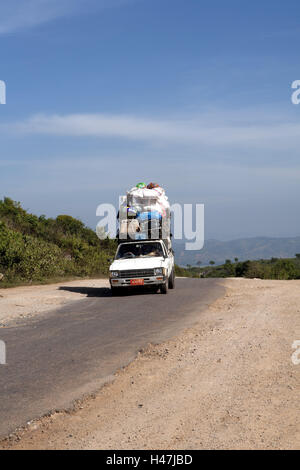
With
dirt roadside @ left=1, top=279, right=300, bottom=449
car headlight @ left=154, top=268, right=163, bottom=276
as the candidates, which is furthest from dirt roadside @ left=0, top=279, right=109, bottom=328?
dirt roadside @ left=1, top=279, right=300, bottom=449

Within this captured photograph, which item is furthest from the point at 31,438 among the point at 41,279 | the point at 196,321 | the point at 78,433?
the point at 41,279

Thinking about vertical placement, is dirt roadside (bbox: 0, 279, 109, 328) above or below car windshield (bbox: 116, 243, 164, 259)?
below

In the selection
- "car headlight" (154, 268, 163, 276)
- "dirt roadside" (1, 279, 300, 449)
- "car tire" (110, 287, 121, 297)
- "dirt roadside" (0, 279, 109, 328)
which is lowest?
"dirt roadside" (1, 279, 300, 449)

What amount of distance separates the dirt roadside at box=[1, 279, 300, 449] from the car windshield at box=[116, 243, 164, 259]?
9.16 m

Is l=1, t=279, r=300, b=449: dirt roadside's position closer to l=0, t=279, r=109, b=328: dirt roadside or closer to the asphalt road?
the asphalt road

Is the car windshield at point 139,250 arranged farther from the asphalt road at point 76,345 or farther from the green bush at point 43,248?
the green bush at point 43,248

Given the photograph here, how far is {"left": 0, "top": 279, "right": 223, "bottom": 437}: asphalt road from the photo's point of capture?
6.16 m

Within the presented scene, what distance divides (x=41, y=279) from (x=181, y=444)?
1899cm

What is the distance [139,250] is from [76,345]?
374 inches

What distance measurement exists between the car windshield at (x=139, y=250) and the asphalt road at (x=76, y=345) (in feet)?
8.38

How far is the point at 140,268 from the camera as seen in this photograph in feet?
55.5

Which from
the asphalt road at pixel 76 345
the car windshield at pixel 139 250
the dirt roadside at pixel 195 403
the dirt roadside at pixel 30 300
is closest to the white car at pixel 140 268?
the car windshield at pixel 139 250

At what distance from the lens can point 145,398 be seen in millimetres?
5961

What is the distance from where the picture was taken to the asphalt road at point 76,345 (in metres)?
6.16
